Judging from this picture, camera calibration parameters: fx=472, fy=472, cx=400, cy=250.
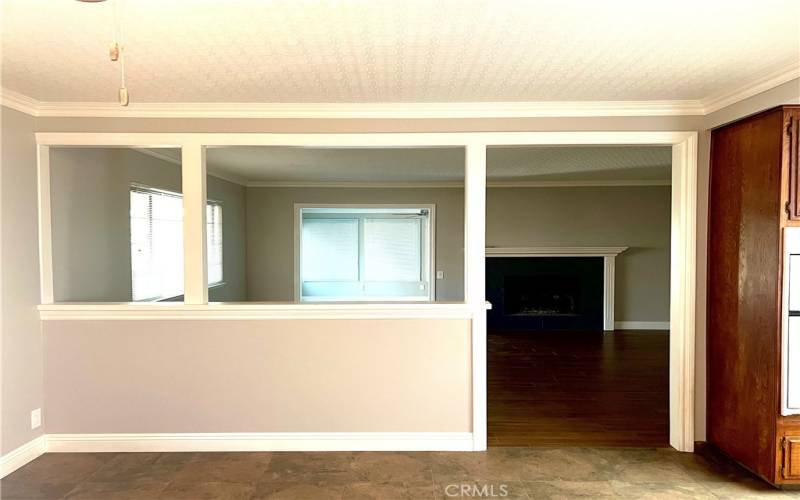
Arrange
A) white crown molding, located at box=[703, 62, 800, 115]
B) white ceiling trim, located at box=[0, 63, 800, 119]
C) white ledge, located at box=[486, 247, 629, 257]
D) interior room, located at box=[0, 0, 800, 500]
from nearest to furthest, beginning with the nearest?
interior room, located at box=[0, 0, 800, 500] → white crown molding, located at box=[703, 62, 800, 115] → white ceiling trim, located at box=[0, 63, 800, 119] → white ledge, located at box=[486, 247, 629, 257]

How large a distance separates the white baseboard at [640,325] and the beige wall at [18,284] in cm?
709

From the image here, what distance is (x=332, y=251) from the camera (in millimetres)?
8016

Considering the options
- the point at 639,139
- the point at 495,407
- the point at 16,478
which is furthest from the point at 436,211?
the point at 16,478

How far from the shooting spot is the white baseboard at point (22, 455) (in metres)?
2.77

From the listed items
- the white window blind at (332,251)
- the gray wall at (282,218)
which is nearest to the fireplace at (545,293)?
the gray wall at (282,218)

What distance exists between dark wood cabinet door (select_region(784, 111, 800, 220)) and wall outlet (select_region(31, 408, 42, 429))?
4557 millimetres

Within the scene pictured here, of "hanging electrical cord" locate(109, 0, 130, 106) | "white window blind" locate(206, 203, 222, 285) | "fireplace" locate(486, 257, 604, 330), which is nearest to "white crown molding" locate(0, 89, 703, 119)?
"hanging electrical cord" locate(109, 0, 130, 106)

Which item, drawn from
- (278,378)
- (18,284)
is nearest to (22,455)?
(18,284)

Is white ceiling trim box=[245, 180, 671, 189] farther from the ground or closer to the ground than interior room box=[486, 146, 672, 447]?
farther from the ground

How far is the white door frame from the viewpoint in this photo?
3023mm

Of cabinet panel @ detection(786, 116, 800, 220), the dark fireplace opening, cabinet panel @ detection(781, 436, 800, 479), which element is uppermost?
cabinet panel @ detection(786, 116, 800, 220)

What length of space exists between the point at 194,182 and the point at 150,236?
1574mm

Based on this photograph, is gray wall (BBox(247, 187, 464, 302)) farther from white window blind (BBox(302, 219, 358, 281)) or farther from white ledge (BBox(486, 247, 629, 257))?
white window blind (BBox(302, 219, 358, 281))

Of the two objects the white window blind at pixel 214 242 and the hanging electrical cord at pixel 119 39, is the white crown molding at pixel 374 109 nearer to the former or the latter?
the hanging electrical cord at pixel 119 39
